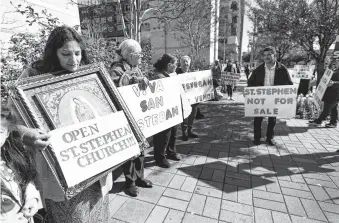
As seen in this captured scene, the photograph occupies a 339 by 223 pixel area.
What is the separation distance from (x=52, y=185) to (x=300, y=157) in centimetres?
426

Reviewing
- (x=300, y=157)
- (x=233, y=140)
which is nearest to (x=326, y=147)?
(x=300, y=157)

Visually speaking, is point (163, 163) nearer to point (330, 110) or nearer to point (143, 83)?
point (143, 83)

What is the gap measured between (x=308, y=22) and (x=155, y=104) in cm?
604

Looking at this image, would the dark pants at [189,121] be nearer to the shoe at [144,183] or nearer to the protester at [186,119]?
the protester at [186,119]

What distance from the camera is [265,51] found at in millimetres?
4105

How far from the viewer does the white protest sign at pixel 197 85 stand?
4.75 metres

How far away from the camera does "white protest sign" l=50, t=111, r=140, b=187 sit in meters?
1.28

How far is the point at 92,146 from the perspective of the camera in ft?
4.74

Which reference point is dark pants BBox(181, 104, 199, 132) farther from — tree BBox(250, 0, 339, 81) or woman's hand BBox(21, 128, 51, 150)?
tree BBox(250, 0, 339, 81)

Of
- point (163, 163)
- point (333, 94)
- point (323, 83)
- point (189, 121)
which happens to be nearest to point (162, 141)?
point (163, 163)

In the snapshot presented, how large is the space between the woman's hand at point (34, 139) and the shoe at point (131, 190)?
1844 mm

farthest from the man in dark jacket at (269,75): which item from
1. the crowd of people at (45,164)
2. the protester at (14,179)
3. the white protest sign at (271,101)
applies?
the protester at (14,179)

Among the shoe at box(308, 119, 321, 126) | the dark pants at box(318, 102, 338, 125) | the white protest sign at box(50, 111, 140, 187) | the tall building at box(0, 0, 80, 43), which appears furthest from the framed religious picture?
the tall building at box(0, 0, 80, 43)

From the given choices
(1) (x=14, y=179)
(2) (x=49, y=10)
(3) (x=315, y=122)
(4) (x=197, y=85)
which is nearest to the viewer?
(1) (x=14, y=179)
